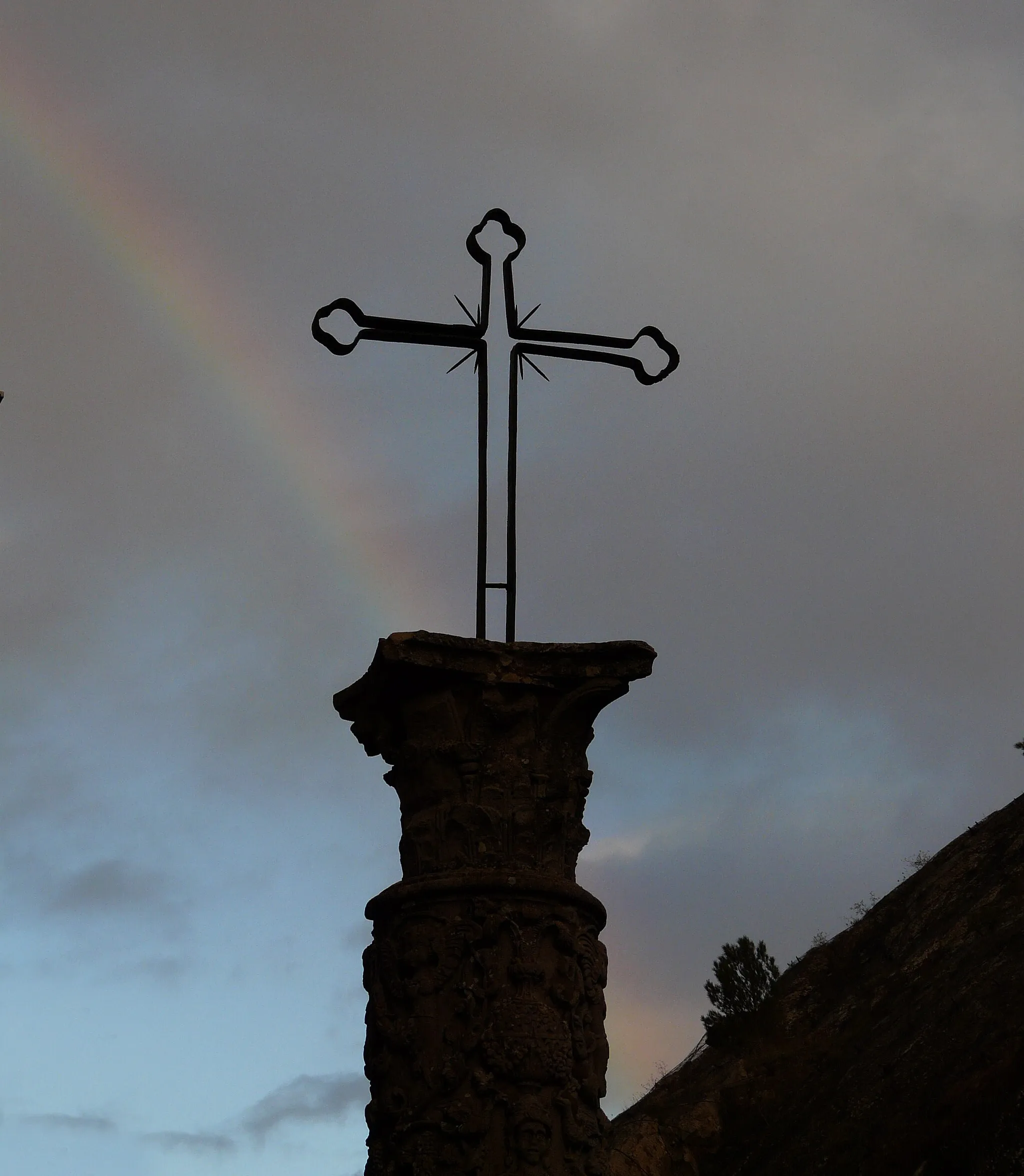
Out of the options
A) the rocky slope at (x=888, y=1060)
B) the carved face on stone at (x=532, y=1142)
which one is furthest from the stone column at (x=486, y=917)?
the rocky slope at (x=888, y=1060)

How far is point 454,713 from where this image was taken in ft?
24.4

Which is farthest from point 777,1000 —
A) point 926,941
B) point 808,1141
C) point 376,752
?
point 376,752

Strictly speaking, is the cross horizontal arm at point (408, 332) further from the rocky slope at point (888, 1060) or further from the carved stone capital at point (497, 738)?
the rocky slope at point (888, 1060)

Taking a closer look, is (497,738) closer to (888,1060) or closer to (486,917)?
(486,917)

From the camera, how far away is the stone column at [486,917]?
6.90 m

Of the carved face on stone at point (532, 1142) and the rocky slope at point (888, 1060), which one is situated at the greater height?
the rocky slope at point (888, 1060)

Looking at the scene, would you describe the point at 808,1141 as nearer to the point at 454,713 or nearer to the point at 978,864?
the point at 978,864

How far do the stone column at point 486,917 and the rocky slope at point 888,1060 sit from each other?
422 inches

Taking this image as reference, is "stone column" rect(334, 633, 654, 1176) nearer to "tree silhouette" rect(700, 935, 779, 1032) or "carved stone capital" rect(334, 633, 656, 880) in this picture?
"carved stone capital" rect(334, 633, 656, 880)

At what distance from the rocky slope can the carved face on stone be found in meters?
10.8

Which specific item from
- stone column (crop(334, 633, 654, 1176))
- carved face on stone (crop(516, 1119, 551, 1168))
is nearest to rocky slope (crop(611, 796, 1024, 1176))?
stone column (crop(334, 633, 654, 1176))

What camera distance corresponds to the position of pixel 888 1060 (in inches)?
822

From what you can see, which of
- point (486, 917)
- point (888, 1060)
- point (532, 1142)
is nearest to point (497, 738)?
point (486, 917)

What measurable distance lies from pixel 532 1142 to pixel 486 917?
3.21 feet
